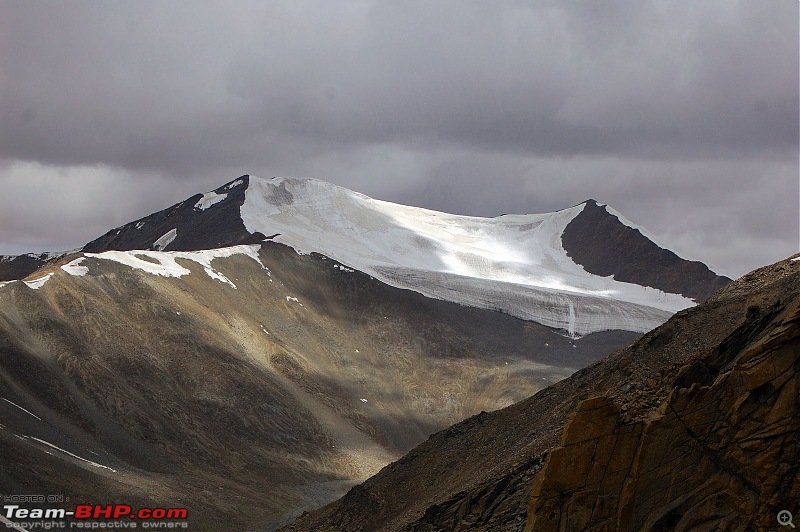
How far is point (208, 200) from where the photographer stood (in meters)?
182

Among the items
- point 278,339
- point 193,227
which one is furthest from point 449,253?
point 278,339

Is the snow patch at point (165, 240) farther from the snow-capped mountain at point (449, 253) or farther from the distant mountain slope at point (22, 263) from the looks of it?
the distant mountain slope at point (22, 263)

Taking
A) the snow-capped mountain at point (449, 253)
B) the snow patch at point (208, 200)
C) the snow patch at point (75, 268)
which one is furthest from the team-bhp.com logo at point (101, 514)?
the snow patch at point (208, 200)

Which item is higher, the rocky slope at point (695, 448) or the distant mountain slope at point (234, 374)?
the distant mountain slope at point (234, 374)

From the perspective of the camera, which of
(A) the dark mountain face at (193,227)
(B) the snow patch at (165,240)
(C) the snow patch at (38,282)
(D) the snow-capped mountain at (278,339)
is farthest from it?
(B) the snow patch at (165,240)

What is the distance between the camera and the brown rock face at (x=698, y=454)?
14977 mm

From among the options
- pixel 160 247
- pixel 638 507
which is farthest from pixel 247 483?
pixel 160 247

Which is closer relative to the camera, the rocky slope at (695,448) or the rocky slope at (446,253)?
the rocky slope at (695,448)

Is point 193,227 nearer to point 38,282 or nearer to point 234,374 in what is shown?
point 38,282

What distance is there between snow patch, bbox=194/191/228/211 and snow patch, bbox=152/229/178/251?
8.76m

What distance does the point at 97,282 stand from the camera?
98562 mm

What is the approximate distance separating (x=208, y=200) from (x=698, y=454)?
564 feet

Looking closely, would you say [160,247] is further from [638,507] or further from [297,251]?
[638,507]

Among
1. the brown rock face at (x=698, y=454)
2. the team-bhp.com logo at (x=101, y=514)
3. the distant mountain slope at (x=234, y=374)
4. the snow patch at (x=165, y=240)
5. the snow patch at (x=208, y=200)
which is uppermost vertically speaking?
the snow patch at (x=208, y=200)
